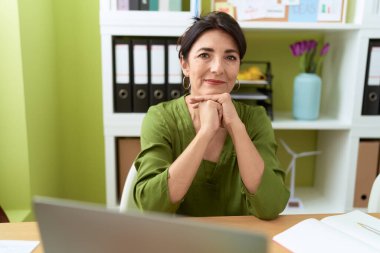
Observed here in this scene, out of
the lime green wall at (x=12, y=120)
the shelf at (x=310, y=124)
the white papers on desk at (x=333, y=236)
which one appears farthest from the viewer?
the shelf at (x=310, y=124)

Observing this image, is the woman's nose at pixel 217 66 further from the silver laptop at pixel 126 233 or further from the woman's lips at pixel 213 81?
the silver laptop at pixel 126 233

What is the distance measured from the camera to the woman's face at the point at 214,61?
3.85 feet

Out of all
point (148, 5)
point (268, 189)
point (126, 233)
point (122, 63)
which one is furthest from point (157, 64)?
point (126, 233)

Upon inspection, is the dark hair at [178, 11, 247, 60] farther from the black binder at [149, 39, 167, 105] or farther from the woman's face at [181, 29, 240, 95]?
the black binder at [149, 39, 167, 105]

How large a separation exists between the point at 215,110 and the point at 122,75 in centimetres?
67

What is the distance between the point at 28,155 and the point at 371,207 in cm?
138

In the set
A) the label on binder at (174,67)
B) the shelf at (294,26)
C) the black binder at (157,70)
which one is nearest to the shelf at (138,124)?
the black binder at (157,70)

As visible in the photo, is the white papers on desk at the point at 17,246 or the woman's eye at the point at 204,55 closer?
the white papers on desk at the point at 17,246

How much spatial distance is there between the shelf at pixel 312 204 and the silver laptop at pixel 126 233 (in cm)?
144

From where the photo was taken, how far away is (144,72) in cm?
168

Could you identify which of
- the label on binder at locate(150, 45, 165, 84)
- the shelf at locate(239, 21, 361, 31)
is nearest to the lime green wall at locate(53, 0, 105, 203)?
the label on binder at locate(150, 45, 165, 84)

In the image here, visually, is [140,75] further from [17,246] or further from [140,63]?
[17,246]

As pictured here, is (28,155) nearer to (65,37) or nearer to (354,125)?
(65,37)

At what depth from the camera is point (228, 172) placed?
1.21 meters
